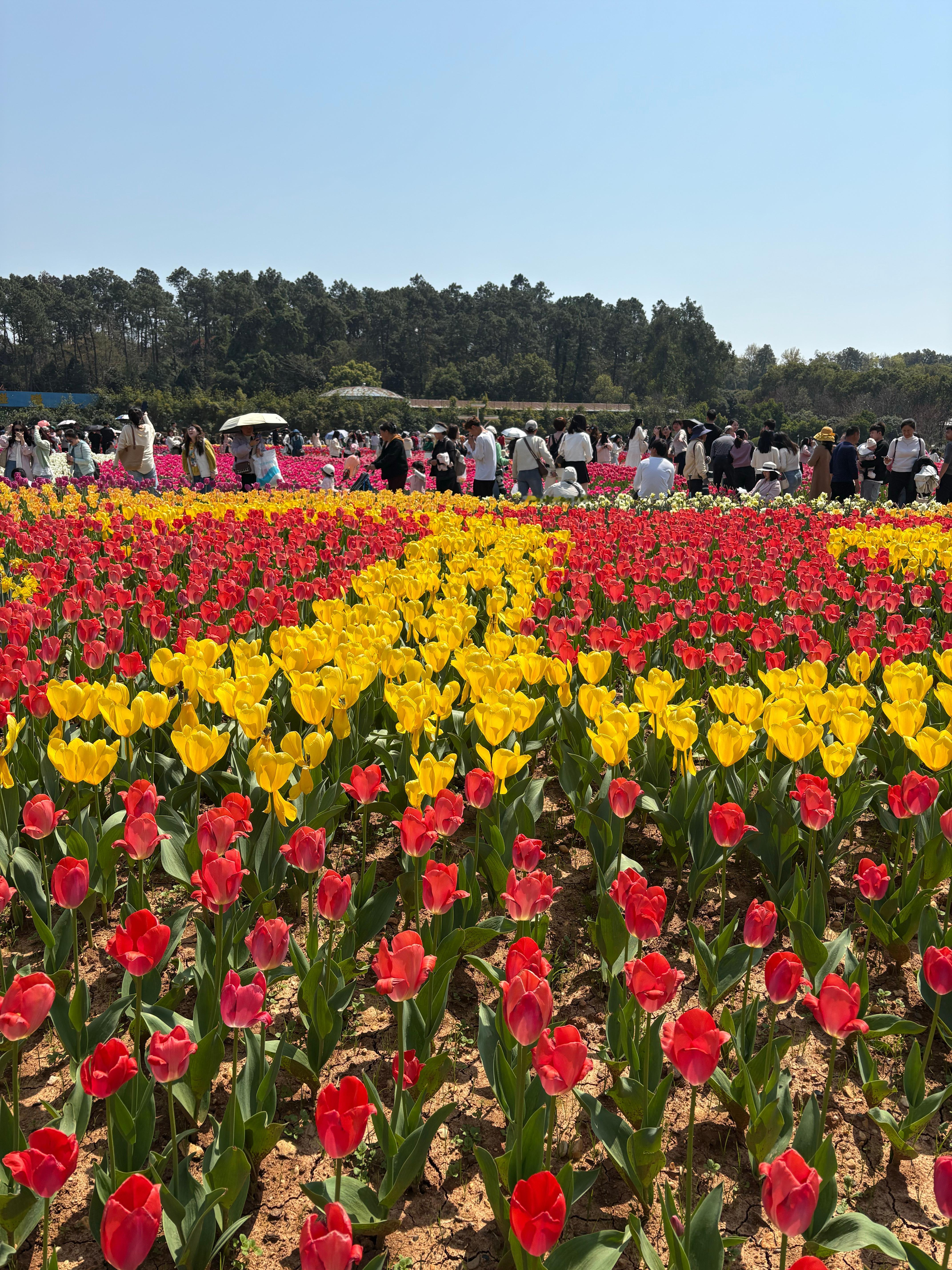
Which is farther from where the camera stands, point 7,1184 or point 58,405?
point 58,405

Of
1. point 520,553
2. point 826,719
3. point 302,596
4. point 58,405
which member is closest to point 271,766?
point 826,719

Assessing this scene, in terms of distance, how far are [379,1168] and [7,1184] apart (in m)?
0.78

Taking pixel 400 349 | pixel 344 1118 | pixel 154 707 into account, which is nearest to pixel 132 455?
pixel 154 707

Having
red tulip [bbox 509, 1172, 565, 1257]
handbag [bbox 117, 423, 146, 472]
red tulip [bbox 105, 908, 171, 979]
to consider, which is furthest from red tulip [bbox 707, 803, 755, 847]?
handbag [bbox 117, 423, 146, 472]

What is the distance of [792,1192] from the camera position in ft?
4.05

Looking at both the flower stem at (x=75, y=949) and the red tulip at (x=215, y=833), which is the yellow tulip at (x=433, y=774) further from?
the flower stem at (x=75, y=949)

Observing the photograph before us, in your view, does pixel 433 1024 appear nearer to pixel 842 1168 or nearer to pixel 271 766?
pixel 271 766

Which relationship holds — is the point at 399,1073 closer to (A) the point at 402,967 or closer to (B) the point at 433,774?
(A) the point at 402,967

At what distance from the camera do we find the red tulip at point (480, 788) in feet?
7.84

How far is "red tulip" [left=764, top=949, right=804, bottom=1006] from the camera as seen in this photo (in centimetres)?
170

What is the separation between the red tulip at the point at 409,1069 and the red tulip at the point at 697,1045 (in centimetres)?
56

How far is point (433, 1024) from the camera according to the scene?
214 centimetres

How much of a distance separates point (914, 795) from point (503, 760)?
1148 millimetres

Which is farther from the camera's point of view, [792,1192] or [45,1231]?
[45,1231]
